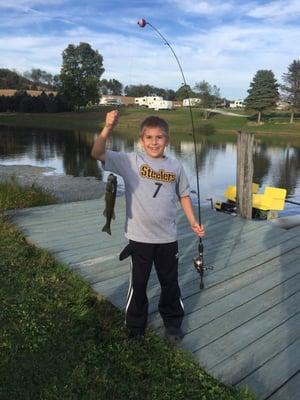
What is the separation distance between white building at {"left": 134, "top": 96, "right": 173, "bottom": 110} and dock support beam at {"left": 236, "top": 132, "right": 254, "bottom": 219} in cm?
9855

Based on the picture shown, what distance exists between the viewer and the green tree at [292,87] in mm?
62438

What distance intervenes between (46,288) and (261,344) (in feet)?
6.88

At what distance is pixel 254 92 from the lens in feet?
213

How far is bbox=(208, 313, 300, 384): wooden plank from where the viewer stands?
3.18 metres

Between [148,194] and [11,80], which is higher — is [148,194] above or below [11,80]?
below

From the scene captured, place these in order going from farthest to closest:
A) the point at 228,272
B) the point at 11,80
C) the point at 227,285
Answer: the point at 11,80 < the point at 228,272 < the point at 227,285

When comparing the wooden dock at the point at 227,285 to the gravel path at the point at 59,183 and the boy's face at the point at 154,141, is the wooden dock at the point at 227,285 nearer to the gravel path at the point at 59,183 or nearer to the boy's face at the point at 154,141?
the boy's face at the point at 154,141

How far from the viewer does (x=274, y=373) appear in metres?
3.19

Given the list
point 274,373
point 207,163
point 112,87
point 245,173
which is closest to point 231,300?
point 274,373

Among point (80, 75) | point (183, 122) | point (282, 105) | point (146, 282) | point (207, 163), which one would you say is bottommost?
point (207, 163)

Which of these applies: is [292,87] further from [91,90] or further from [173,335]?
[173,335]

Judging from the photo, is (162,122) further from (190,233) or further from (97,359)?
(190,233)

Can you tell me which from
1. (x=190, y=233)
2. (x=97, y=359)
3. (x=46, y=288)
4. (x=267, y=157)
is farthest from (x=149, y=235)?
(x=267, y=157)

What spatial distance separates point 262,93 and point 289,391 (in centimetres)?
6524
